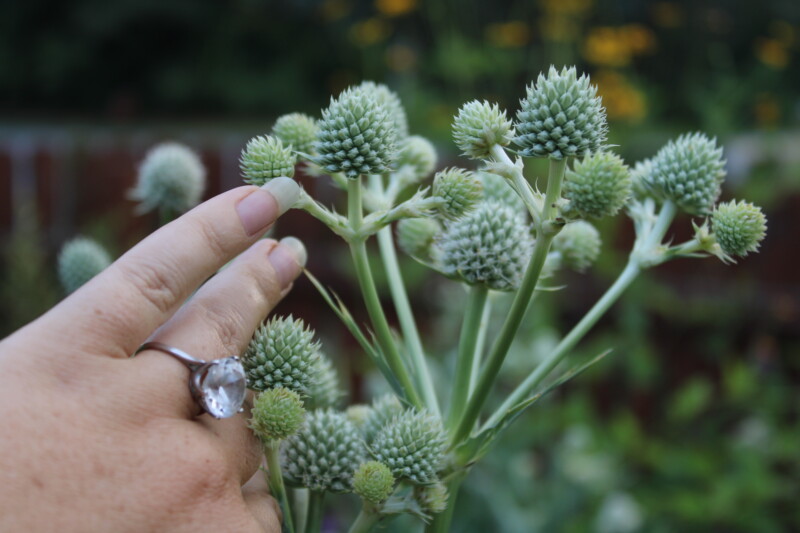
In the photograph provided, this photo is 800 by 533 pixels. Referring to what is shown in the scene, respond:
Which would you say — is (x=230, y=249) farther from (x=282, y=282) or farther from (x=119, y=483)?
(x=119, y=483)

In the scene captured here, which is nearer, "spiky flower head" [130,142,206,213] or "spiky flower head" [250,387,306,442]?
"spiky flower head" [250,387,306,442]

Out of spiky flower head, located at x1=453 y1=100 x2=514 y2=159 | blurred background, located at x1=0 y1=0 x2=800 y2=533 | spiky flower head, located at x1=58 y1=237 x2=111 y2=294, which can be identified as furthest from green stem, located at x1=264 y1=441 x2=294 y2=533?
blurred background, located at x1=0 y1=0 x2=800 y2=533

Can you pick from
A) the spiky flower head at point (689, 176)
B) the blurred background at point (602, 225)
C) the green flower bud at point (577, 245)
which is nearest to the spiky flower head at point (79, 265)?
the green flower bud at point (577, 245)

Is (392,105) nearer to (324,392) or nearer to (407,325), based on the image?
(407,325)

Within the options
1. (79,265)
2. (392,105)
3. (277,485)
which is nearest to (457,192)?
(392,105)

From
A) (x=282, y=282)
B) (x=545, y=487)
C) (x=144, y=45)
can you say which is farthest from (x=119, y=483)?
(x=144, y=45)

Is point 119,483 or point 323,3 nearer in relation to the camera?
point 119,483

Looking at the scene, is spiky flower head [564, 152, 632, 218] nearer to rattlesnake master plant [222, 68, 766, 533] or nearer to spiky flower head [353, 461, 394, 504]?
rattlesnake master plant [222, 68, 766, 533]
